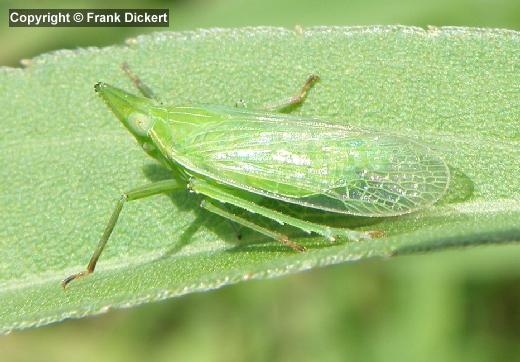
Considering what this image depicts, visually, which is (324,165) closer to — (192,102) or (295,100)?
(295,100)

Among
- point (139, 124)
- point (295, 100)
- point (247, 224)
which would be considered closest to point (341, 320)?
point (247, 224)

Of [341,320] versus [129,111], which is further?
[341,320]

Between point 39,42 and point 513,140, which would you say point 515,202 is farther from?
point 39,42

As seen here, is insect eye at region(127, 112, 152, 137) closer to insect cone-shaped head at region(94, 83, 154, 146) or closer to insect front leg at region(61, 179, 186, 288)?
insect cone-shaped head at region(94, 83, 154, 146)

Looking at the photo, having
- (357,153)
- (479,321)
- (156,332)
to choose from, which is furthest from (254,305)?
(357,153)

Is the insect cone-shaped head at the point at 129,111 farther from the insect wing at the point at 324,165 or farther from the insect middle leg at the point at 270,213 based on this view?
the insect middle leg at the point at 270,213

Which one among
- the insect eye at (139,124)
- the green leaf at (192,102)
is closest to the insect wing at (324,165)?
the green leaf at (192,102)

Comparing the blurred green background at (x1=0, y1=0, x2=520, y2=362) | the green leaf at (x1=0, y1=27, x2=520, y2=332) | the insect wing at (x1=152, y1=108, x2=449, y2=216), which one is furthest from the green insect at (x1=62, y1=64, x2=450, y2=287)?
the blurred green background at (x1=0, y1=0, x2=520, y2=362)
